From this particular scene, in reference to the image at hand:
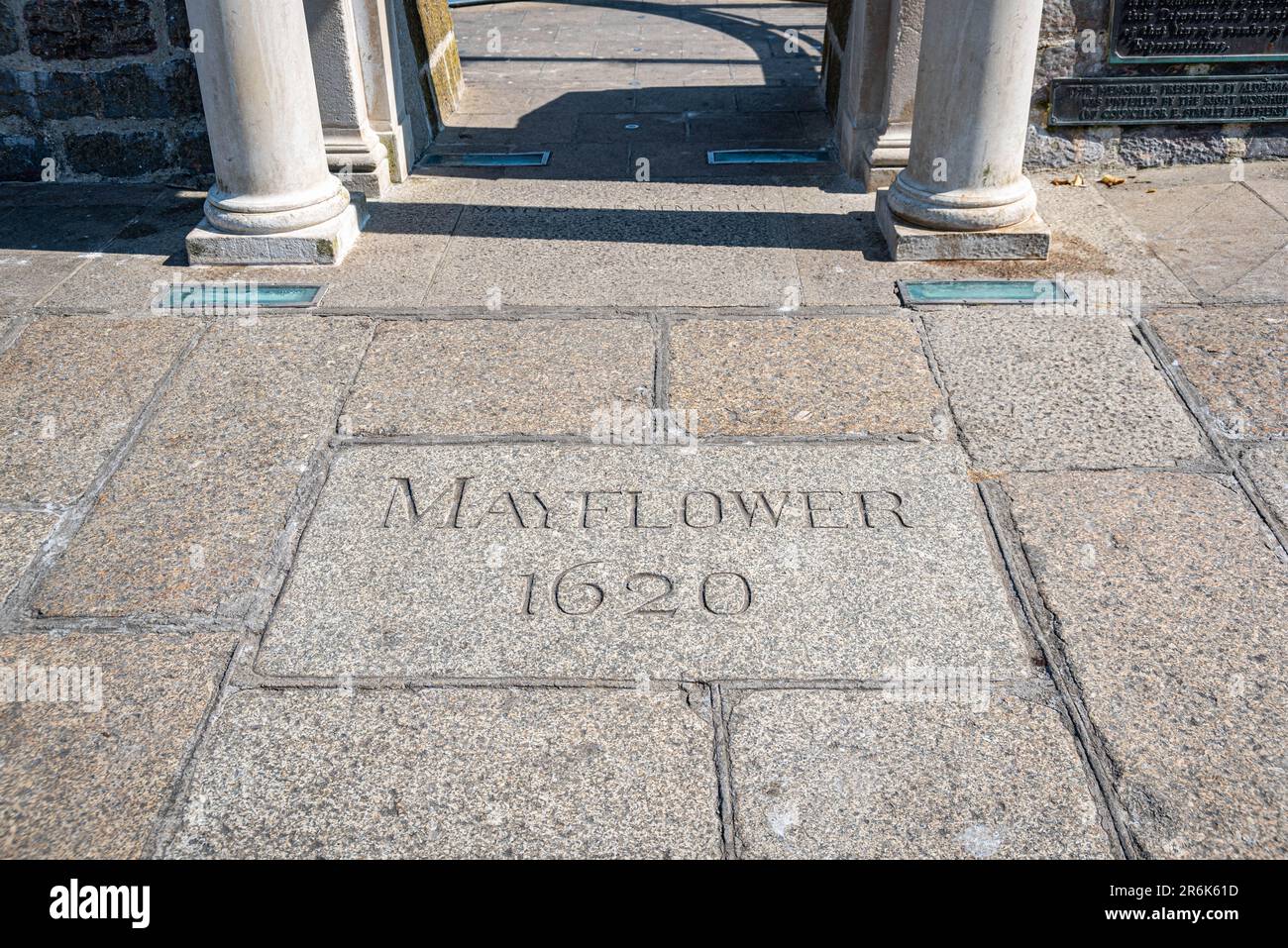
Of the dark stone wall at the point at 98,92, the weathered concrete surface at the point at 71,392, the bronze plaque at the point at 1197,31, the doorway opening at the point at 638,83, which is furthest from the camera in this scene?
the doorway opening at the point at 638,83

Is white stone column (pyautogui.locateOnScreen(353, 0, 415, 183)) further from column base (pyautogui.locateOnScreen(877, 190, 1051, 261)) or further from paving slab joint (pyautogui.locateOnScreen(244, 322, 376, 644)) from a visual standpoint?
column base (pyautogui.locateOnScreen(877, 190, 1051, 261))

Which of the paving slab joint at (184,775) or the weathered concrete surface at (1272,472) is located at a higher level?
the weathered concrete surface at (1272,472)

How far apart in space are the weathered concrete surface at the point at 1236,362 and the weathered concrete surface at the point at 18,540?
158 inches

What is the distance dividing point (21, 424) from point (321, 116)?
8.53ft

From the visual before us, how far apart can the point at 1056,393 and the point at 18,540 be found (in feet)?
11.9

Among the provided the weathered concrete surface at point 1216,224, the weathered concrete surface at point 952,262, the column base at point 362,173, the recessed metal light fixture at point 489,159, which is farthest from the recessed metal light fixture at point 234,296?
the weathered concrete surface at point 1216,224

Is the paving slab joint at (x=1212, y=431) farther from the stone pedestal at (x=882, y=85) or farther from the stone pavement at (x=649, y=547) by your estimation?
the stone pedestal at (x=882, y=85)

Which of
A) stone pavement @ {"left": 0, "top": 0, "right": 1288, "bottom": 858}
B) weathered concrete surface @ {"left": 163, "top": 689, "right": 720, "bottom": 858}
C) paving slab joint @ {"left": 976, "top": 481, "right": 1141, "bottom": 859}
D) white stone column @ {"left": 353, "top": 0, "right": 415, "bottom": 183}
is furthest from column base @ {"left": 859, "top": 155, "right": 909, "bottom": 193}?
weathered concrete surface @ {"left": 163, "top": 689, "right": 720, "bottom": 858}

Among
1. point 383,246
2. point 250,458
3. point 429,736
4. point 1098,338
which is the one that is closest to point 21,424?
point 250,458

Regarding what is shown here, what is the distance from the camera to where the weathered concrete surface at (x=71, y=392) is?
3.92 m

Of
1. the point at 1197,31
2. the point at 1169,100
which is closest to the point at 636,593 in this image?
the point at 1169,100

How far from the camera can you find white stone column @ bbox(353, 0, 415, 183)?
6.05 metres

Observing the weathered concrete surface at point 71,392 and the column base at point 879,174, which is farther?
the column base at point 879,174

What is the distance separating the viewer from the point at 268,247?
17.5ft
